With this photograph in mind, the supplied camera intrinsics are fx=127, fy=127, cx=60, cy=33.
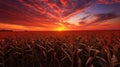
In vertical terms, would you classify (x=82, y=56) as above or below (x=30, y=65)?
above

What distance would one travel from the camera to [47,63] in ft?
19.9

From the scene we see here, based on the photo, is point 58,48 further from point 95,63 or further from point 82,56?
point 95,63

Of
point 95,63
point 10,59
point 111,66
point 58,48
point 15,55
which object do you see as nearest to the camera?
point 111,66

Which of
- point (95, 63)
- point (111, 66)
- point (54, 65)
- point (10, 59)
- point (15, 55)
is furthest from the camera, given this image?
point (15, 55)

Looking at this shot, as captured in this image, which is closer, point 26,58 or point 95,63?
point 95,63

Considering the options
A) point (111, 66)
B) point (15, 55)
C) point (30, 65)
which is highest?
point (111, 66)

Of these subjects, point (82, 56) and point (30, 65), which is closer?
point (82, 56)

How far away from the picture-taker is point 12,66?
230 inches

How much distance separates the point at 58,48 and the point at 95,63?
2401 millimetres

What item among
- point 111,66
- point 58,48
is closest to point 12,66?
point 58,48

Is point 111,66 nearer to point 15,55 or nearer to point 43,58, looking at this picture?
point 43,58

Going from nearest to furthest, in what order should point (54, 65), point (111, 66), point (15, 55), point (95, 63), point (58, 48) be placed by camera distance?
point (111, 66)
point (95, 63)
point (54, 65)
point (15, 55)
point (58, 48)

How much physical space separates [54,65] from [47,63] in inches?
27.0

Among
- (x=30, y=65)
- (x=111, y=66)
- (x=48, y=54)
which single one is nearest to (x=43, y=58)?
(x=48, y=54)
